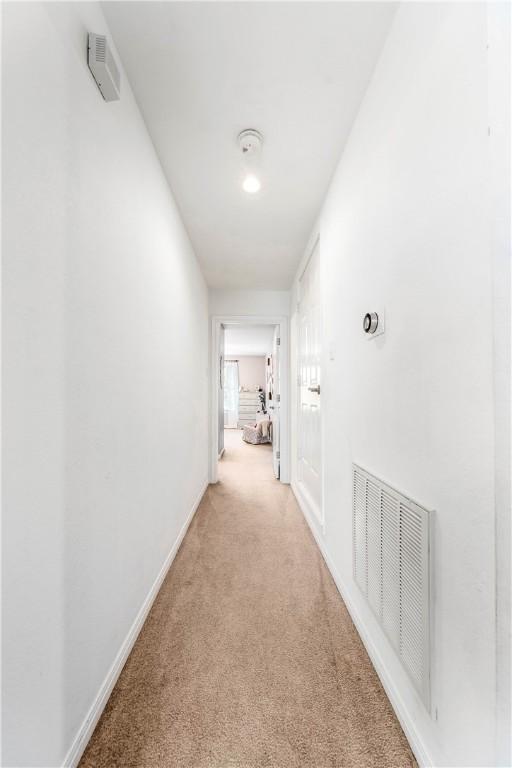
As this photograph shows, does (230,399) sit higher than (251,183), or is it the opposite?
(251,183)

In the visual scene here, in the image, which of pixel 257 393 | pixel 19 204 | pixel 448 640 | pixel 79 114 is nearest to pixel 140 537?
pixel 448 640

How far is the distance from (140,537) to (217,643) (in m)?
0.57

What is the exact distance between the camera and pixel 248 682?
4.04 feet

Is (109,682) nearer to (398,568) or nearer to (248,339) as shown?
(398,568)

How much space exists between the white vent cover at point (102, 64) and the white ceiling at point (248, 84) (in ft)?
0.76

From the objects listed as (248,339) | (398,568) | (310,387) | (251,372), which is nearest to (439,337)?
(398,568)

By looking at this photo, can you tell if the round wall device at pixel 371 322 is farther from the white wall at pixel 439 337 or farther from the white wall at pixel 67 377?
the white wall at pixel 67 377

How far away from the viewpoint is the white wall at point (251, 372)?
33.1 feet

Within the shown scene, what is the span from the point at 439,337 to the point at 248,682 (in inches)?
55.5

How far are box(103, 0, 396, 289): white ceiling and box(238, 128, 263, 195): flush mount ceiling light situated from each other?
35mm

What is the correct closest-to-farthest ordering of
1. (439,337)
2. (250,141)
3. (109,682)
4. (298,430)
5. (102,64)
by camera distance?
(439,337) → (102,64) → (109,682) → (250,141) → (298,430)

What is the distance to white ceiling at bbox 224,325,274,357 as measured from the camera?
6227 millimetres

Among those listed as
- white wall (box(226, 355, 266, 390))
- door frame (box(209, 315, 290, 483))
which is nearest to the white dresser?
white wall (box(226, 355, 266, 390))

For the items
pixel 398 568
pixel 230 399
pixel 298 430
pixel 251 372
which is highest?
pixel 251 372
